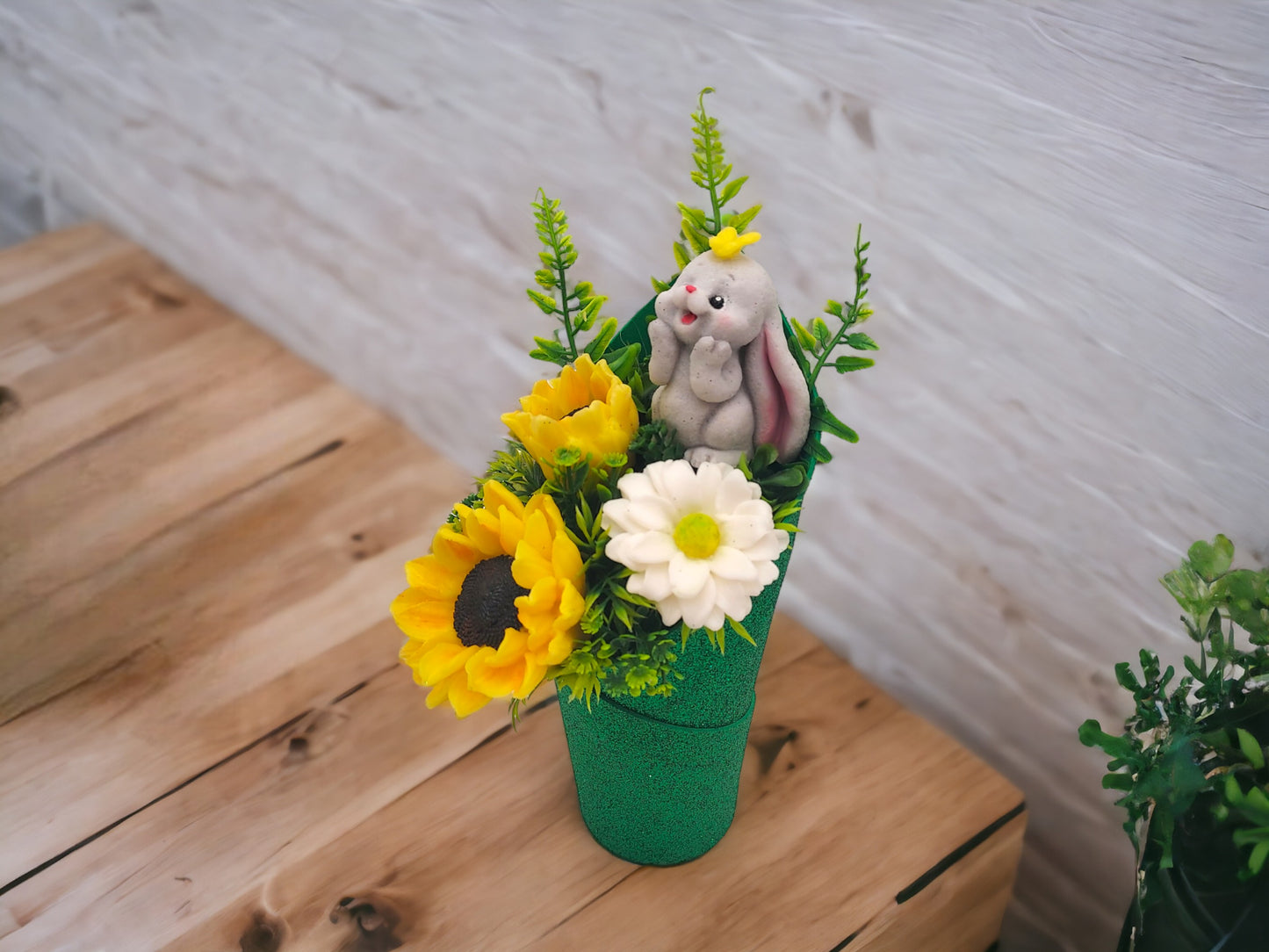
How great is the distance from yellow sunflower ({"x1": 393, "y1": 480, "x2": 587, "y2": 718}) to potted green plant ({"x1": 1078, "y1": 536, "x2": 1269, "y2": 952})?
0.28 meters

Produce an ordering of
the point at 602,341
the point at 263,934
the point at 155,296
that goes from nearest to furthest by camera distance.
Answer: the point at 602,341, the point at 263,934, the point at 155,296

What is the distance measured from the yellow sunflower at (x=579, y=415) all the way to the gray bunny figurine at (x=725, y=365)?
0.02 metres

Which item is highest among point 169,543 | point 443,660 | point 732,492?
point 732,492

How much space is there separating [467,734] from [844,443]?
0.37m

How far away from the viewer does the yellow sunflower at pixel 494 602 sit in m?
0.50

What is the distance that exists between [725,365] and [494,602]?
0.52 feet

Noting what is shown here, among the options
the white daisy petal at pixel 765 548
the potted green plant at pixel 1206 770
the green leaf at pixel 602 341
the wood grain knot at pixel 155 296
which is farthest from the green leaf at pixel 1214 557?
the wood grain knot at pixel 155 296

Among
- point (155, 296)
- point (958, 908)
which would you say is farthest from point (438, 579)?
point (155, 296)

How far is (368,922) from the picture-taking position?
721mm

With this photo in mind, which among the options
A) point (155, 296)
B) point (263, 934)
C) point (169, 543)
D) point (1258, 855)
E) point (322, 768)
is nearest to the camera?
point (1258, 855)

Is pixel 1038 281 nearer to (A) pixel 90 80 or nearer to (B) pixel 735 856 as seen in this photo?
(B) pixel 735 856

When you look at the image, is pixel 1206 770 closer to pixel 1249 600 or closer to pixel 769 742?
pixel 1249 600

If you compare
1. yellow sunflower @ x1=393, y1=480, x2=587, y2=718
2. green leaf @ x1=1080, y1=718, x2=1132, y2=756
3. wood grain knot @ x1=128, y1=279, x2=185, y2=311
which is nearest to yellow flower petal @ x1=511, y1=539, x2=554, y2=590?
yellow sunflower @ x1=393, y1=480, x2=587, y2=718

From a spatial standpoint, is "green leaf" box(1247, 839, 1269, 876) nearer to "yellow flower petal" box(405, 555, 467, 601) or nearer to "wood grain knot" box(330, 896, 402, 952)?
"yellow flower petal" box(405, 555, 467, 601)
